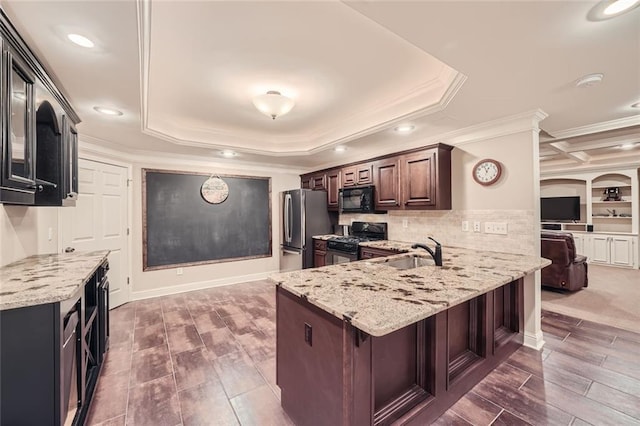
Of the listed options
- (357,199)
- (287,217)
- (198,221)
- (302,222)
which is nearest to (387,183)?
(357,199)

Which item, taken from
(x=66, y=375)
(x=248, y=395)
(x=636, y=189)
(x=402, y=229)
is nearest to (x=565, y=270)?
(x=402, y=229)

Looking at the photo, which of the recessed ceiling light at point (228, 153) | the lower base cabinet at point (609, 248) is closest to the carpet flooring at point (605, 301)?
the lower base cabinet at point (609, 248)

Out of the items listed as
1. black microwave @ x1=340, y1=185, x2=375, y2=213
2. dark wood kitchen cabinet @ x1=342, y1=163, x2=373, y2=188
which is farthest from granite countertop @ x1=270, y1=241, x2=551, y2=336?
dark wood kitchen cabinet @ x1=342, y1=163, x2=373, y2=188

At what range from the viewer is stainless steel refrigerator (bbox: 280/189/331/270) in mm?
4758

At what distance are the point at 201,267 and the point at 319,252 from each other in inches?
81.5

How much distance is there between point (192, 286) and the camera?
14.9 ft

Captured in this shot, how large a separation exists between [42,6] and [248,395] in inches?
99.4

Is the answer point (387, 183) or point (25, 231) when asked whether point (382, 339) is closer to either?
point (387, 183)

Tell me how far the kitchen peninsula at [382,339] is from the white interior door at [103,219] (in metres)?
3.09

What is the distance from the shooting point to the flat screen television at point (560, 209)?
666 centimetres

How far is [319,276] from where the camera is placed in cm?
182

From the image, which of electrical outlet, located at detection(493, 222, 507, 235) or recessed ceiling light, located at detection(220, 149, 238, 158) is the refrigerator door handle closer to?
recessed ceiling light, located at detection(220, 149, 238, 158)

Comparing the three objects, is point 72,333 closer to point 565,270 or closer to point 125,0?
point 125,0

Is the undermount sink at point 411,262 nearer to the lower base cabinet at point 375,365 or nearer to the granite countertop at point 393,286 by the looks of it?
the granite countertop at point 393,286
